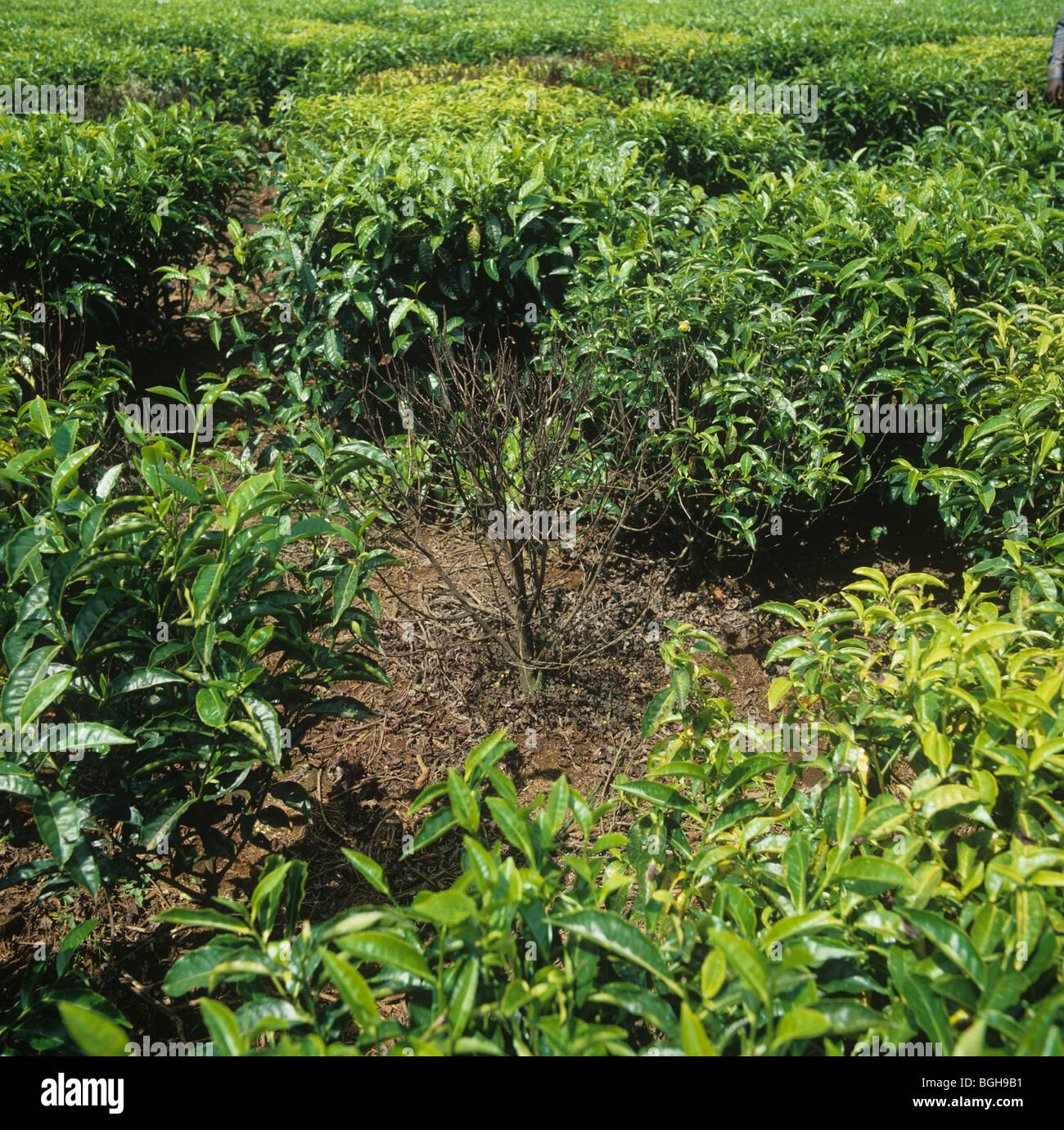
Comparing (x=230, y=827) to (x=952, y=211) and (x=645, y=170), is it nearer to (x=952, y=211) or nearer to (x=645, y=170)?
(x=952, y=211)

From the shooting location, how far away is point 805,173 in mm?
4285

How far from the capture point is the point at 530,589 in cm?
352

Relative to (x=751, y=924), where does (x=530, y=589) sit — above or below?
above

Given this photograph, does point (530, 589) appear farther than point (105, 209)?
No

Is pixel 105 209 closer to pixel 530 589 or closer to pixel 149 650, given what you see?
pixel 530 589

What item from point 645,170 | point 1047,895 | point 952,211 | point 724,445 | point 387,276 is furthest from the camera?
point 645,170

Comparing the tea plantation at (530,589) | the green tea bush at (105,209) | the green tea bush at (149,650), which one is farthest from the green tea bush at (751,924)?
the green tea bush at (105,209)

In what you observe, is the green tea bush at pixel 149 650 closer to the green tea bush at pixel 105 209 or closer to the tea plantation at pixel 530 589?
the tea plantation at pixel 530 589

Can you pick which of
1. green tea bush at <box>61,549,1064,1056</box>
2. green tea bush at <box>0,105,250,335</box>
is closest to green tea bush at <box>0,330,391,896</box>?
green tea bush at <box>61,549,1064,1056</box>

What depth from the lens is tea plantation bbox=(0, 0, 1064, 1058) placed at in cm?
128

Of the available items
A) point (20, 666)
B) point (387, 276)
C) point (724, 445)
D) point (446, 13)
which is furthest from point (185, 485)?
point (446, 13)

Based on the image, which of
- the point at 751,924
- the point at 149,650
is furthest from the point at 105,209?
the point at 751,924

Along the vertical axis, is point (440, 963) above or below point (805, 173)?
below
